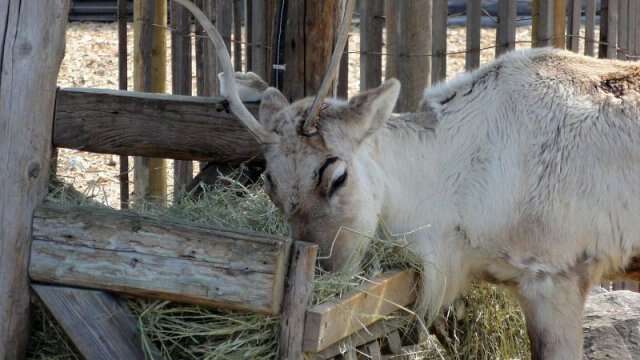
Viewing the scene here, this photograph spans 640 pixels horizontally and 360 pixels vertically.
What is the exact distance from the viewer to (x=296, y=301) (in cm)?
392

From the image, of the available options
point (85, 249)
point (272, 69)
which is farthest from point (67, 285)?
point (272, 69)

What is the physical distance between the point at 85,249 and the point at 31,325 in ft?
1.65

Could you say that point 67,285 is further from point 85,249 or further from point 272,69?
point 272,69

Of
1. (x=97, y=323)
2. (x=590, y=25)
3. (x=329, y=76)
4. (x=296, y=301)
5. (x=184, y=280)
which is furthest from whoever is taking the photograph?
(x=590, y=25)

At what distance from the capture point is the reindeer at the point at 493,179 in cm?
460

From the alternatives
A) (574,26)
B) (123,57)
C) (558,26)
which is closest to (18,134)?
(123,57)

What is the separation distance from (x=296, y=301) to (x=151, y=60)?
12.1 ft

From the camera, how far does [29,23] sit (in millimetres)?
4312

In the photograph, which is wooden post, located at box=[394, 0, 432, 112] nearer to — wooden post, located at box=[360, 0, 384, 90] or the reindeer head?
wooden post, located at box=[360, 0, 384, 90]

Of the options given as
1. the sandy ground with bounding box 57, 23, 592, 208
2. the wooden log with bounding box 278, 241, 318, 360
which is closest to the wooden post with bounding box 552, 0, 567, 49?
the sandy ground with bounding box 57, 23, 592, 208

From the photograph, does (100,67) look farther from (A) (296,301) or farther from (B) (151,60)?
(A) (296,301)

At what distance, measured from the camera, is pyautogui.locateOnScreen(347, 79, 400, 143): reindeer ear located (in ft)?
15.3

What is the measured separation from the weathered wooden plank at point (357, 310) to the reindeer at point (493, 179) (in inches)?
6.7

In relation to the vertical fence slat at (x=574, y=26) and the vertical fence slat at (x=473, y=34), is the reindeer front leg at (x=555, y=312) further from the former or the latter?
the vertical fence slat at (x=574, y=26)
